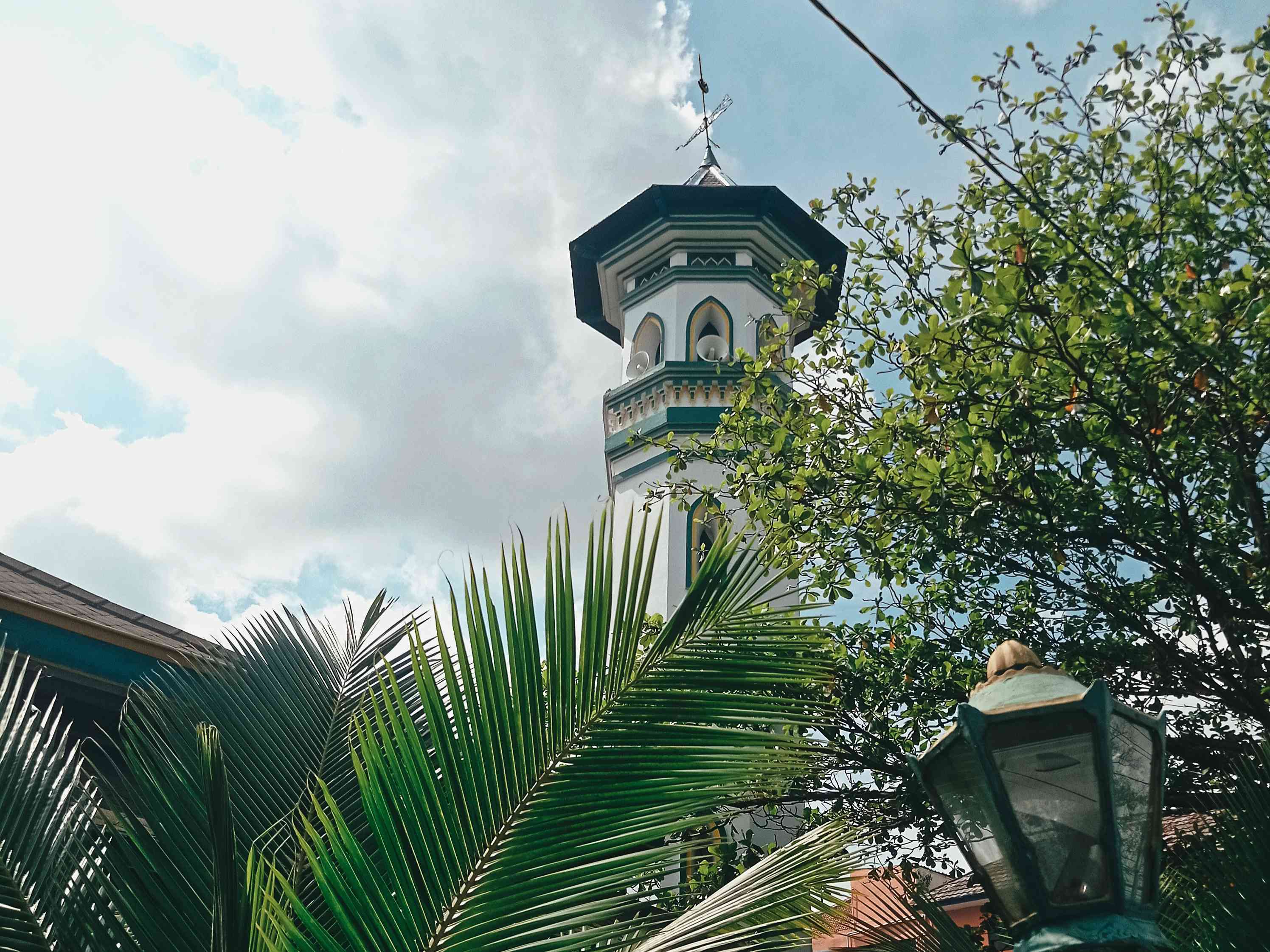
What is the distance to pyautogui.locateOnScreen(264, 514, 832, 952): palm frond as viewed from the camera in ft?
8.33

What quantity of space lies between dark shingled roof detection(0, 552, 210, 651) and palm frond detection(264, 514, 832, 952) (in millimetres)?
3660

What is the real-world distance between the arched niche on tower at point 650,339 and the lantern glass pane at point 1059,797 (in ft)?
40.5

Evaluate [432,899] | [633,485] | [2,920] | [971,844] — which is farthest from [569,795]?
[633,485]

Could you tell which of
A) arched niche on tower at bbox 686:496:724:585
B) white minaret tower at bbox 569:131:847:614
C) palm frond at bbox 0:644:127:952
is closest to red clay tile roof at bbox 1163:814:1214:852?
palm frond at bbox 0:644:127:952

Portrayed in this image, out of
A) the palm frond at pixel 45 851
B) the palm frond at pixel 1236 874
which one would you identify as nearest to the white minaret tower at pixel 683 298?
the palm frond at pixel 1236 874

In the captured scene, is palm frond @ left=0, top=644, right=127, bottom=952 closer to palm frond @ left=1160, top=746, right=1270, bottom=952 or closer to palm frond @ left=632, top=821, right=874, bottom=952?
palm frond @ left=632, top=821, right=874, bottom=952

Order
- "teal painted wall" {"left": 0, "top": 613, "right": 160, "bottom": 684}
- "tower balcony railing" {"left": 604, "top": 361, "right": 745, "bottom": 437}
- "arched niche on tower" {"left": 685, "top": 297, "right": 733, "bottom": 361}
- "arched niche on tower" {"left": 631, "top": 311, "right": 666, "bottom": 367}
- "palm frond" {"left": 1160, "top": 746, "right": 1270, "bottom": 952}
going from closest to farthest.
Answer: "palm frond" {"left": 1160, "top": 746, "right": 1270, "bottom": 952} → "teal painted wall" {"left": 0, "top": 613, "right": 160, "bottom": 684} → "tower balcony railing" {"left": 604, "top": 361, "right": 745, "bottom": 437} → "arched niche on tower" {"left": 685, "top": 297, "right": 733, "bottom": 361} → "arched niche on tower" {"left": 631, "top": 311, "right": 666, "bottom": 367}

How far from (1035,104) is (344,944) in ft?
18.1

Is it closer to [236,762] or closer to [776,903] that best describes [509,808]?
[776,903]

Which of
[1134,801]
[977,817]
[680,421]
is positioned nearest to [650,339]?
[680,421]

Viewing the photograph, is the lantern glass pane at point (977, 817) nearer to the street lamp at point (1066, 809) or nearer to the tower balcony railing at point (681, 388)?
the street lamp at point (1066, 809)

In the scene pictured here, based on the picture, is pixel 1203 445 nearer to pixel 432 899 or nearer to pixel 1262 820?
pixel 1262 820

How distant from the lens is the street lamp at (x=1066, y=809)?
7.45 ft

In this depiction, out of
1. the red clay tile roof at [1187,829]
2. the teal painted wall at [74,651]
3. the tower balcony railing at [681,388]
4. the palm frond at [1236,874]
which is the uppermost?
the tower balcony railing at [681,388]
